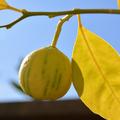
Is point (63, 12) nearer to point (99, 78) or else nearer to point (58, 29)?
point (58, 29)

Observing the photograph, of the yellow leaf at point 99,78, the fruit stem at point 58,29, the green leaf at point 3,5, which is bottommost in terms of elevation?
the yellow leaf at point 99,78

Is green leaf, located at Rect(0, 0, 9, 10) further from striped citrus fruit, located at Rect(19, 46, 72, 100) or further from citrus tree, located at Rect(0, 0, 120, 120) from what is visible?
striped citrus fruit, located at Rect(19, 46, 72, 100)

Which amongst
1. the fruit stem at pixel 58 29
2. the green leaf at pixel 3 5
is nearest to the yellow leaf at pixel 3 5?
the green leaf at pixel 3 5

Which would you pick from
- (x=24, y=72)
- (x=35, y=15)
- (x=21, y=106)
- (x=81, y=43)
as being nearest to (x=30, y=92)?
(x=24, y=72)

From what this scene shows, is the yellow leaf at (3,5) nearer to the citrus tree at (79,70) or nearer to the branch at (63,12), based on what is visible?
the citrus tree at (79,70)

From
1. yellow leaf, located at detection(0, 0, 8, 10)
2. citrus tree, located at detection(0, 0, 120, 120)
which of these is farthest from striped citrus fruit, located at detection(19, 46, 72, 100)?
yellow leaf, located at detection(0, 0, 8, 10)

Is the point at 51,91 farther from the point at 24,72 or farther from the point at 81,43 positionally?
the point at 81,43
